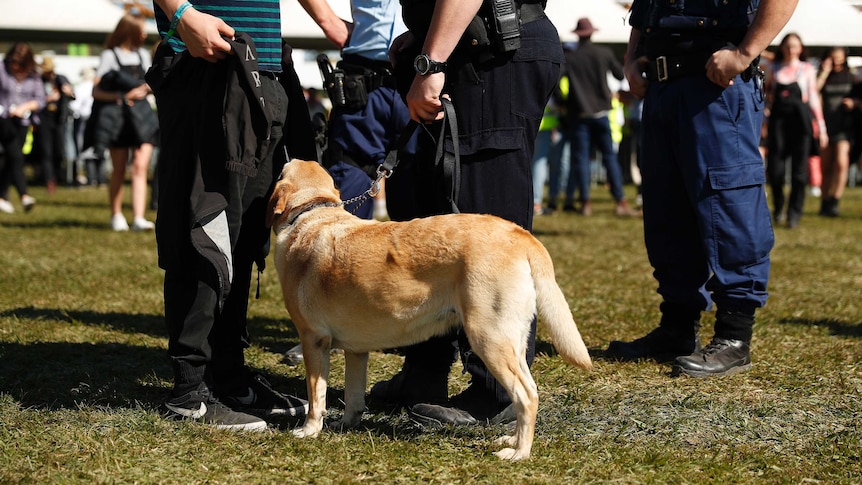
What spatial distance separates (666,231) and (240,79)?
231 centimetres

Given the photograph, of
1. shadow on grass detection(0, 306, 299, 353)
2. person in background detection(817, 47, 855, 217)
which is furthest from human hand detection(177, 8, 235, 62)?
person in background detection(817, 47, 855, 217)

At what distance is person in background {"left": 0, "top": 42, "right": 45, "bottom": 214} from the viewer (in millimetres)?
11609

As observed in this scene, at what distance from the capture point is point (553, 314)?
2908 millimetres

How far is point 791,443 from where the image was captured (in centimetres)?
320

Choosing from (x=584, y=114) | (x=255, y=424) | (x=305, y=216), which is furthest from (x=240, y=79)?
(x=584, y=114)

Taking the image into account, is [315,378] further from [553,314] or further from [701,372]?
[701,372]

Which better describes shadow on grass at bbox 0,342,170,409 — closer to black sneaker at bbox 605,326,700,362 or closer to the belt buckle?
black sneaker at bbox 605,326,700,362

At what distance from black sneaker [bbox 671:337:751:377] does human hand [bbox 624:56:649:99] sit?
4.33 ft

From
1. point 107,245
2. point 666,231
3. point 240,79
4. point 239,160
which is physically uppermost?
point 240,79

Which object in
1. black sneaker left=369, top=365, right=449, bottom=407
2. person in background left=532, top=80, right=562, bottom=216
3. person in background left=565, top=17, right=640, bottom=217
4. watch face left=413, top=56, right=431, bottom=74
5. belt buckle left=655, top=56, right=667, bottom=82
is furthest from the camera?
person in background left=532, top=80, right=562, bottom=216

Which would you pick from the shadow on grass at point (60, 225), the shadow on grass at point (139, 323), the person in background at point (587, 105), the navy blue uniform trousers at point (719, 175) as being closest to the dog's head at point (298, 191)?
the shadow on grass at point (139, 323)

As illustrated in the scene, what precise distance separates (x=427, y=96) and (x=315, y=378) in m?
1.10

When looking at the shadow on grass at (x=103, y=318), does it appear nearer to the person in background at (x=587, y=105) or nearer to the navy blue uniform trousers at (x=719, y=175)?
the navy blue uniform trousers at (x=719, y=175)

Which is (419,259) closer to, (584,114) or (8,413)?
(8,413)
